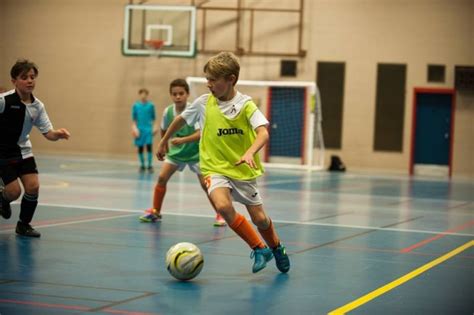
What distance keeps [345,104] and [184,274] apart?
2330 cm

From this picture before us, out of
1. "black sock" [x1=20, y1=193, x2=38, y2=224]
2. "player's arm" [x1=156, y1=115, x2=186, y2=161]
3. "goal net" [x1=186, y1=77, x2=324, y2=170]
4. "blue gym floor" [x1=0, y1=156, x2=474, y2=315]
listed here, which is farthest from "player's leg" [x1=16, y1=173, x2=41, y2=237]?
"goal net" [x1=186, y1=77, x2=324, y2=170]

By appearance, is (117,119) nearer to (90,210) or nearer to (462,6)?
(462,6)

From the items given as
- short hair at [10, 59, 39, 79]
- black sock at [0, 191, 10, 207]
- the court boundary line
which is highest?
short hair at [10, 59, 39, 79]

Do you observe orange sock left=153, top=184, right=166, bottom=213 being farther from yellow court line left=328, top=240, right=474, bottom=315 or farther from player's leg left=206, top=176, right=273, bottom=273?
player's leg left=206, top=176, right=273, bottom=273

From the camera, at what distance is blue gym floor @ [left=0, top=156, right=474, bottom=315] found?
6.14 meters

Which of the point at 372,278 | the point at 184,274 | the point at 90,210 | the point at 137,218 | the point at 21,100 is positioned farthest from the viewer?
the point at 90,210

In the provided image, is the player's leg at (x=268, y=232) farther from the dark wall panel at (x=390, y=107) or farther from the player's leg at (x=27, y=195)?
the dark wall panel at (x=390, y=107)

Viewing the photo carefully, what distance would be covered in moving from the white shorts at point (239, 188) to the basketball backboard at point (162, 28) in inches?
822

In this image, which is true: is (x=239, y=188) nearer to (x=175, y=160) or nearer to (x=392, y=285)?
(x=392, y=285)

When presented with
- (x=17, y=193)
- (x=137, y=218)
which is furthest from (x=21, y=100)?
(x=137, y=218)

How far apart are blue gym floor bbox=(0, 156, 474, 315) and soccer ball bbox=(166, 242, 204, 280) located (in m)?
0.09

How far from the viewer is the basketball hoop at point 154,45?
2773cm

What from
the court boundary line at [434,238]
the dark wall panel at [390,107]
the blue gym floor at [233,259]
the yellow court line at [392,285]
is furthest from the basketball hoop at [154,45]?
the yellow court line at [392,285]

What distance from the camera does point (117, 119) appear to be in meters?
31.4
